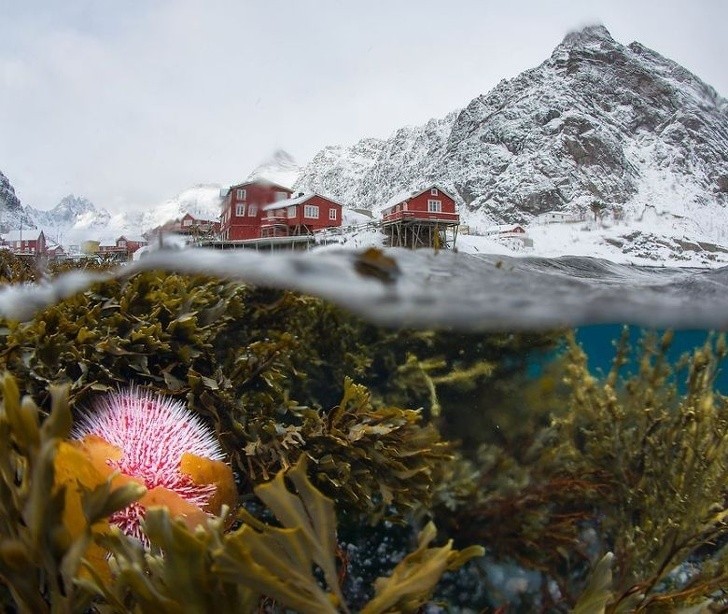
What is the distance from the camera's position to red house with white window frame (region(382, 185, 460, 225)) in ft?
7.67

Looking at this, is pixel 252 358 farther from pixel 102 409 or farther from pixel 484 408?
pixel 484 408

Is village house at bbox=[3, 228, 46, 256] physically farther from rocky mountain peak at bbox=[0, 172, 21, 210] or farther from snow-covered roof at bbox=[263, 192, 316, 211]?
snow-covered roof at bbox=[263, 192, 316, 211]

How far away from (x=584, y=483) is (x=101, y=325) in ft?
5.82

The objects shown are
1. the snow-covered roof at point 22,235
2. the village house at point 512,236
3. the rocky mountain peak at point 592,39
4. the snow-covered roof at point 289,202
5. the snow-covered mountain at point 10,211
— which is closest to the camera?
the snow-covered roof at point 289,202

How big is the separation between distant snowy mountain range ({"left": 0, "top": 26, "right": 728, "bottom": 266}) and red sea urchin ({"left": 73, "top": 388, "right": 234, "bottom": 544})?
1106mm

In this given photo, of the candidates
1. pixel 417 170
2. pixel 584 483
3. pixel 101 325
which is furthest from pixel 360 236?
pixel 417 170

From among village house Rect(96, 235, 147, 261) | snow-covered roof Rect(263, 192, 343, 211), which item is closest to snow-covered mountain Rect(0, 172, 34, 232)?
village house Rect(96, 235, 147, 261)

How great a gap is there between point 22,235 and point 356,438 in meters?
2.82

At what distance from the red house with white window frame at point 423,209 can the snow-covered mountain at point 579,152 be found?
39 centimetres

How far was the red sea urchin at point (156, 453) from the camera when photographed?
30.2 inches

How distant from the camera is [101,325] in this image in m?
1.13

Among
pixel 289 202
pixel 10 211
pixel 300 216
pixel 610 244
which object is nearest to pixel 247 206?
pixel 289 202

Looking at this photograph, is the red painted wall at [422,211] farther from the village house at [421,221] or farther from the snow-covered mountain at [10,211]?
the snow-covered mountain at [10,211]

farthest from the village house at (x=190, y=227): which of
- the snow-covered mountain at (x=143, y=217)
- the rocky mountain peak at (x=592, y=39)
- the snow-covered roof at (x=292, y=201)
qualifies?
the rocky mountain peak at (x=592, y=39)
